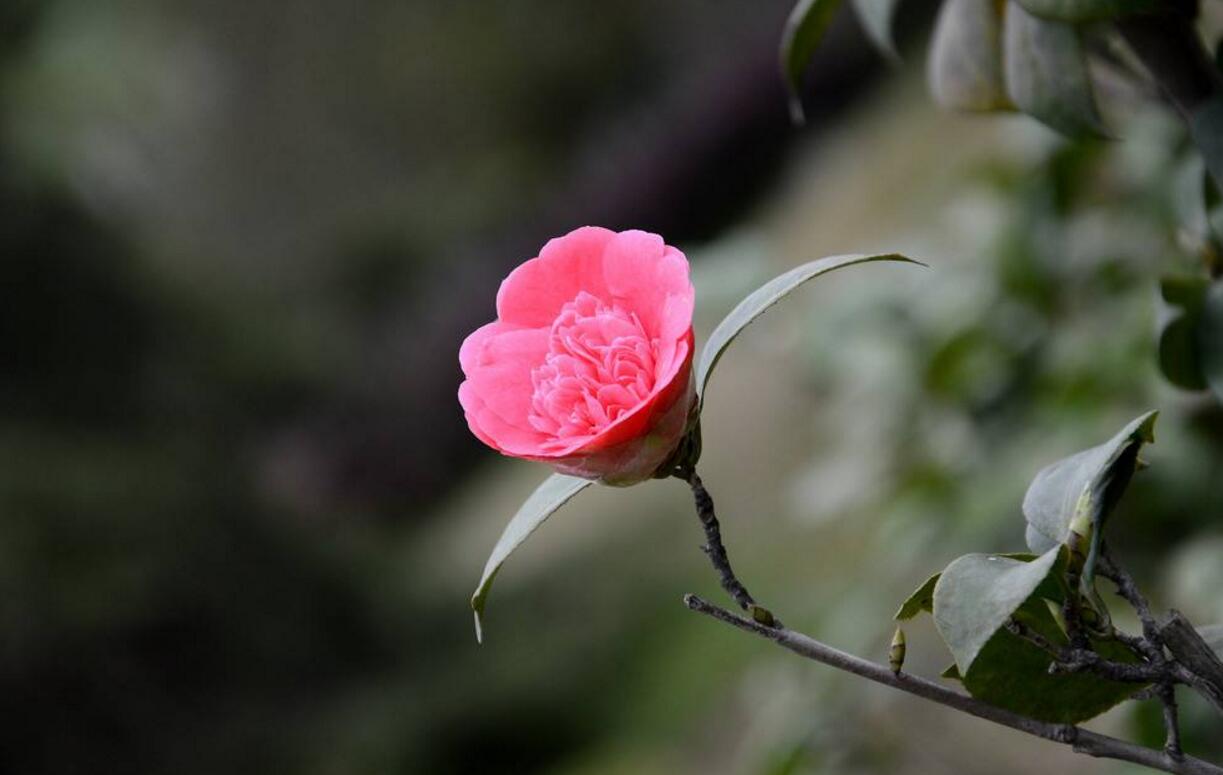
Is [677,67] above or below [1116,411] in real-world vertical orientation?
below

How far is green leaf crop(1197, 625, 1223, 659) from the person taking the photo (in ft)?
1.39

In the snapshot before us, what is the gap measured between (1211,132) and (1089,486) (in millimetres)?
222

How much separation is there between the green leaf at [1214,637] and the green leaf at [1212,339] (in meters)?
0.15

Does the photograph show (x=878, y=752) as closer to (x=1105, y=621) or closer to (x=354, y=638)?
(x=1105, y=621)

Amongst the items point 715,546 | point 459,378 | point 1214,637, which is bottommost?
point 459,378

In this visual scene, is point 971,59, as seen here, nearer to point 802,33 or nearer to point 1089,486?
point 802,33

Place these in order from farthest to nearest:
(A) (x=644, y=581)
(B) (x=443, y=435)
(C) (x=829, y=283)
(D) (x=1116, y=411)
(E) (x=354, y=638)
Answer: (B) (x=443, y=435) < (E) (x=354, y=638) < (A) (x=644, y=581) < (C) (x=829, y=283) < (D) (x=1116, y=411)

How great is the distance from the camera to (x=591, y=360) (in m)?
0.38

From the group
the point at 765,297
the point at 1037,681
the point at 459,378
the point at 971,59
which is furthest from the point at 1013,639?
the point at 459,378

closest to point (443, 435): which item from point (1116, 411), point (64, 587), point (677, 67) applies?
point (64, 587)

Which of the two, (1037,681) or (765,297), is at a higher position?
(765,297)

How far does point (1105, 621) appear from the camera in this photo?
406 millimetres

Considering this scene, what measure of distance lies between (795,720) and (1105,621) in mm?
637

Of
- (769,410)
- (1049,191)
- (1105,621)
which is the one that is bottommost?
(769,410)
